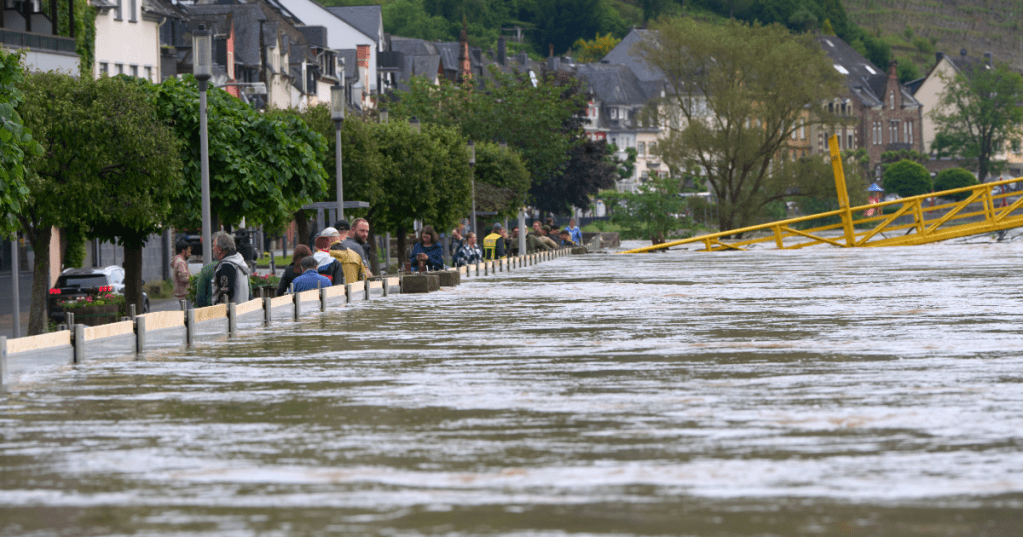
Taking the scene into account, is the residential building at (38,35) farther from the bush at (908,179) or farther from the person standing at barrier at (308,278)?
the bush at (908,179)

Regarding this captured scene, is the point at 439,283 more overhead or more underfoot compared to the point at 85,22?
more underfoot

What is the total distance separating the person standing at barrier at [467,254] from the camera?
137ft

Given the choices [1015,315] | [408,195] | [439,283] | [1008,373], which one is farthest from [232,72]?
[1008,373]

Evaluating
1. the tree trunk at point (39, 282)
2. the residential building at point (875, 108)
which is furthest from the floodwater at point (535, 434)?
the residential building at point (875, 108)

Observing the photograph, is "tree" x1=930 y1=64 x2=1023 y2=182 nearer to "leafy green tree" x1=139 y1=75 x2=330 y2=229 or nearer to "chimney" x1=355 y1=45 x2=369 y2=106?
"chimney" x1=355 y1=45 x2=369 y2=106

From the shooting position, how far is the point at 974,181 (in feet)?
539

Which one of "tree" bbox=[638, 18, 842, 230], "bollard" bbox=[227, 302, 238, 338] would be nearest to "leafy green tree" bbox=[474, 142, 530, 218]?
"tree" bbox=[638, 18, 842, 230]

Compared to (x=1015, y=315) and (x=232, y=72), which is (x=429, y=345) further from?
(x=232, y=72)

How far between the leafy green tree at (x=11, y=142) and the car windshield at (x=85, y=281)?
1571 centimetres

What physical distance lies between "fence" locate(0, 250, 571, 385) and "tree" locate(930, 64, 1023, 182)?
15397 centimetres

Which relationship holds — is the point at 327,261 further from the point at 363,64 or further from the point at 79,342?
the point at 363,64

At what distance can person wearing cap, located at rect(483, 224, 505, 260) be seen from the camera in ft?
155

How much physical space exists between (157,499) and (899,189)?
156002 millimetres

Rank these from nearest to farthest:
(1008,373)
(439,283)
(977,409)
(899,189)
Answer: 1. (977,409)
2. (1008,373)
3. (439,283)
4. (899,189)
